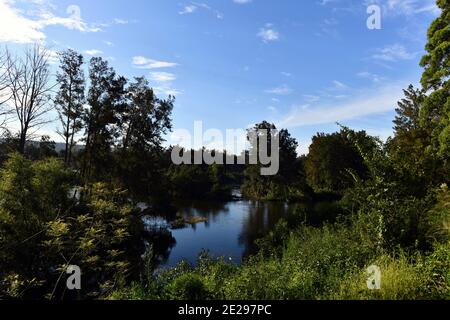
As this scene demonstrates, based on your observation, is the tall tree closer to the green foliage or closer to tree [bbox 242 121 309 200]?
the green foliage

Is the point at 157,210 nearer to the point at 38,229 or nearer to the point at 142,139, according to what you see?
the point at 142,139

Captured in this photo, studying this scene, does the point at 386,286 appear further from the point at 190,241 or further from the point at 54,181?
the point at 190,241

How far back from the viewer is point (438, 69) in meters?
18.9

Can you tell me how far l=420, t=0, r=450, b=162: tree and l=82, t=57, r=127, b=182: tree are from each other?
17294 millimetres

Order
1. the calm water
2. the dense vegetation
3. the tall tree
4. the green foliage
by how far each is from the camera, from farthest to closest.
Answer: the tall tree, the calm water, the green foliage, the dense vegetation

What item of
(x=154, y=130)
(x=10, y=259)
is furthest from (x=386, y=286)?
(x=154, y=130)

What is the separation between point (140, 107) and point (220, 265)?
65.7ft

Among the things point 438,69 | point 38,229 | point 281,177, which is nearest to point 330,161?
point 281,177

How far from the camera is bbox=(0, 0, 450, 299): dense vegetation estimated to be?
537 cm

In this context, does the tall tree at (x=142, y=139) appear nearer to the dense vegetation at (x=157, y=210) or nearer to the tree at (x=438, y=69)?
the dense vegetation at (x=157, y=210)

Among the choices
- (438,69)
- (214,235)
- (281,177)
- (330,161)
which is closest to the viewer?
(438,69)

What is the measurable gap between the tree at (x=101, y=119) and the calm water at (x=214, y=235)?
5.28 meters

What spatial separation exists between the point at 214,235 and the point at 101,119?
959 cm

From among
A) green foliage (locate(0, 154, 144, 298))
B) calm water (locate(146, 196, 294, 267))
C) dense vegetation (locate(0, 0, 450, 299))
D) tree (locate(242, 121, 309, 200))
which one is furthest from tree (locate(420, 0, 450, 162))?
tree (locate(242, 121, 309, 200))
